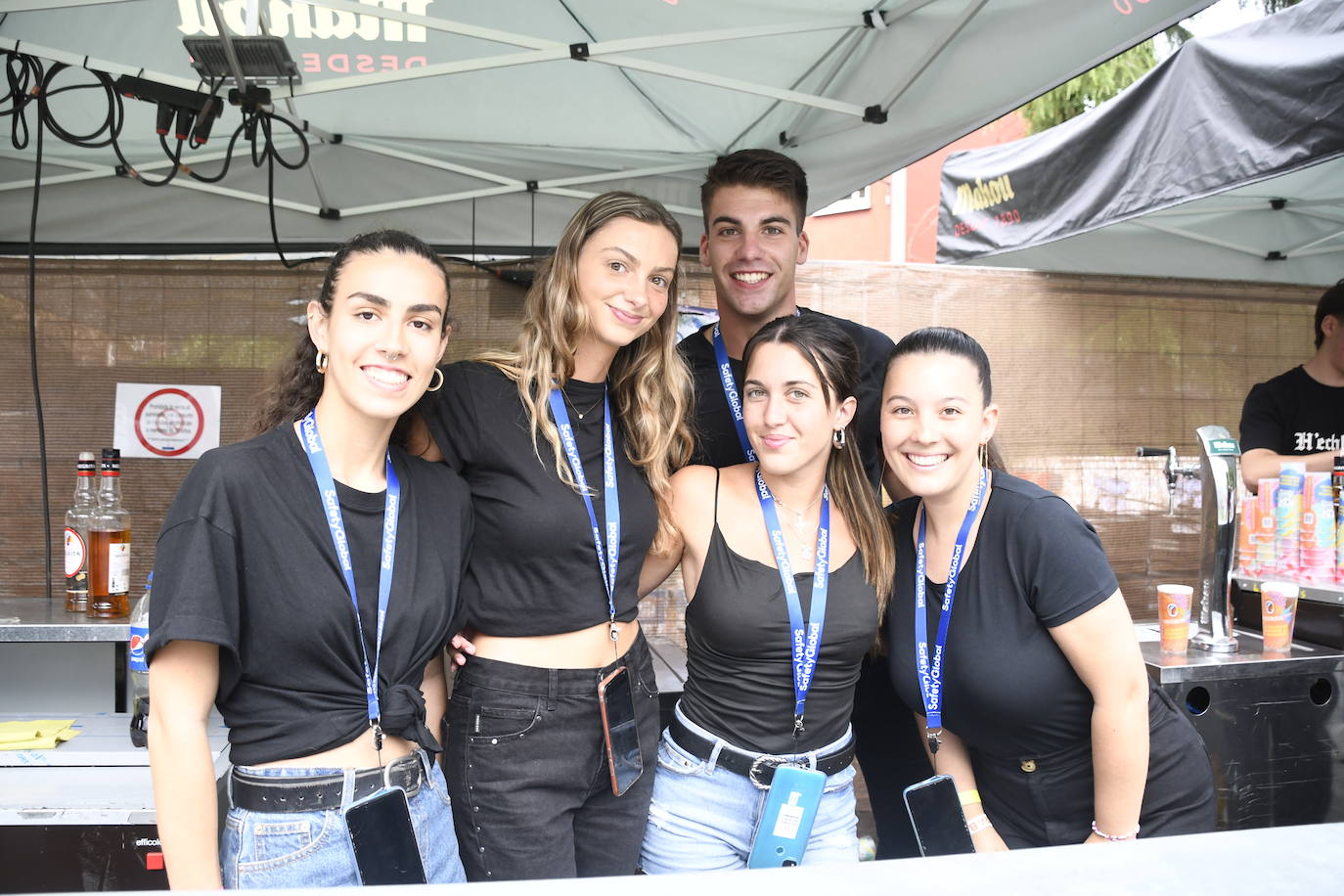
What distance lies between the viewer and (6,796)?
2053mm

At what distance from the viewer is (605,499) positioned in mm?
1799

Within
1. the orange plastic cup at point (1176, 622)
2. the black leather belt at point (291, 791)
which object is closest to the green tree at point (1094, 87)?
the orange plastic cup at point (1176, 622)

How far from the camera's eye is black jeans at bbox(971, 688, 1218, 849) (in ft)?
5.93

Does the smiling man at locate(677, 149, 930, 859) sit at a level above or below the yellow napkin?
above

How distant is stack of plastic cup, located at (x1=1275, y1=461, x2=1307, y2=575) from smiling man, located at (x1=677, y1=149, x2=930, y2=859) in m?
1.21

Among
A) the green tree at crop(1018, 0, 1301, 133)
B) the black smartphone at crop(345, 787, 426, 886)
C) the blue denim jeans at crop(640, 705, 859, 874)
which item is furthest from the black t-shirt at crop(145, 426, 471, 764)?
the green tree at crop(1018, 0, 1301, 133)

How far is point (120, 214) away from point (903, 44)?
3.31 meters

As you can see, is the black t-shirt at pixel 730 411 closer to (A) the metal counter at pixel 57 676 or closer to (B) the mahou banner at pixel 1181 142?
(B) the mahou banner at pixel 1181 142

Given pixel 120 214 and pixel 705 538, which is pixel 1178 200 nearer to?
pixel 705 538

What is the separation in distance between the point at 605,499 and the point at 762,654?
417 millimetres

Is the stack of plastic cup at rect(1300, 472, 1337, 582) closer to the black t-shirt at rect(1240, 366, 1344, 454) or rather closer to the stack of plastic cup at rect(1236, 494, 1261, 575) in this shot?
the stack of plastic cup at rect(1236, 494, 1261, 575)

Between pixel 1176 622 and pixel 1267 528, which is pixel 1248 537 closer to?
pixel 1267 528

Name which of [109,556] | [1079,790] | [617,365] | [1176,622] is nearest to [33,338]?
[109,556]

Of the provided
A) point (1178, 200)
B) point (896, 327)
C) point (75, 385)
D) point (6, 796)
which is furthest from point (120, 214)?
point (1178, 200)
